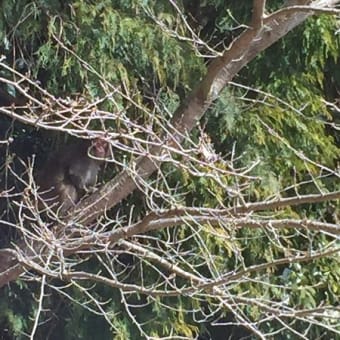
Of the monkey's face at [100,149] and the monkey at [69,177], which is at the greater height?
the monkey's face at [100,149]

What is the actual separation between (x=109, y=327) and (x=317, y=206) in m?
1.00

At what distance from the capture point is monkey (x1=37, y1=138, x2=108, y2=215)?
Answer: 289cm

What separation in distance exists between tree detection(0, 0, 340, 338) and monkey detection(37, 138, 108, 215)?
0.29 ft

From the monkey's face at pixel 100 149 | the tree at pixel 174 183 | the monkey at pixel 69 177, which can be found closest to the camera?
the tree at pixel 174 183

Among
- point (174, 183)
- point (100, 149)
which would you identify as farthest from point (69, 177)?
point (174, 183)

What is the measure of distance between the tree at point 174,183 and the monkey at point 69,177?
0.29 ft

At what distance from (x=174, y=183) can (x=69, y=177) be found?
41 centimetres

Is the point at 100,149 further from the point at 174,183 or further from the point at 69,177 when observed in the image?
the point at 174,183

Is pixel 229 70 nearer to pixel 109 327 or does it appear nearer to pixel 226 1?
pixel 226 1

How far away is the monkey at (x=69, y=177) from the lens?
9.48 ft

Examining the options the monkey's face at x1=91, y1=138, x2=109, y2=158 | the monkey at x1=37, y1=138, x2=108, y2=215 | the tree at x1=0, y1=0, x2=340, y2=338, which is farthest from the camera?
the monkey at x1=37, y1=138, x2=108, y2=215

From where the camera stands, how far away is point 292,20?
255cm

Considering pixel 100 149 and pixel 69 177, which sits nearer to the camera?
pixel 100 149

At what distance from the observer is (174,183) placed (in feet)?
9.98
